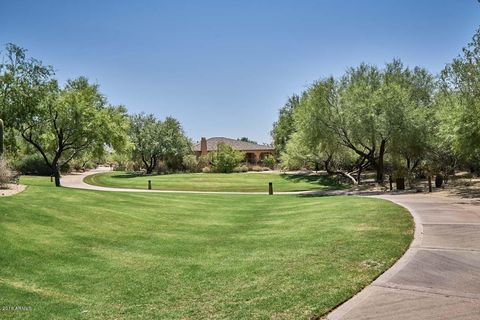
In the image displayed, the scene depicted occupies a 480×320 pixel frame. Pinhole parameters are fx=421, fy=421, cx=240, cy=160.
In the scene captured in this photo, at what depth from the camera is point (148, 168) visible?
6312cm

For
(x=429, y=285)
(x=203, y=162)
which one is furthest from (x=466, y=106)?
(x=203, y=162)

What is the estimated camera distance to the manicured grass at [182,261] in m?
5.71

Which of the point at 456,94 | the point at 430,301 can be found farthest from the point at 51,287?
the point at 456,94

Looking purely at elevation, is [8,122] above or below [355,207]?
above

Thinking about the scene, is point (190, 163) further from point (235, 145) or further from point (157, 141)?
point (235, 145)

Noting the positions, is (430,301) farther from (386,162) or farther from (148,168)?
(148,168)

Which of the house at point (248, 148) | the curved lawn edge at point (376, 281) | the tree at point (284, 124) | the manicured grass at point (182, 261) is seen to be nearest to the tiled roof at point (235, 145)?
the house at point (248, 148)

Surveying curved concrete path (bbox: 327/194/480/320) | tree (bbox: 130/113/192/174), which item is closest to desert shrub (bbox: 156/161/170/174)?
tree (bbox: 130/113/192/174)

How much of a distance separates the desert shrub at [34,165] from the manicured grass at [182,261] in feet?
135

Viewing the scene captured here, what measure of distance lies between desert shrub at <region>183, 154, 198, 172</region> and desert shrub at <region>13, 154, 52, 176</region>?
20221mm

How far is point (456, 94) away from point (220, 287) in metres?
23.8

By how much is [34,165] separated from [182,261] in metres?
49.1

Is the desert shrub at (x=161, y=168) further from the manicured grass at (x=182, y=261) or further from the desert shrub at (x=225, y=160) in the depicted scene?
the manicured grass at (x=182, y=261)

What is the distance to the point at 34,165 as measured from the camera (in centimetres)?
5138
